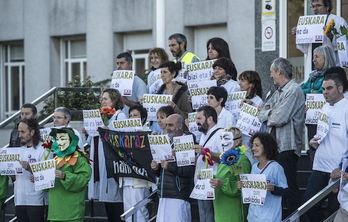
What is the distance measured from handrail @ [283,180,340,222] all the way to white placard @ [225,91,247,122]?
2260 millimetres

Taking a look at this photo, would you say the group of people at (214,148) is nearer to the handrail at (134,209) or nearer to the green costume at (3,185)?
the green costume at (3,185)

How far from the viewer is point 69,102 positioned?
16.9 metres

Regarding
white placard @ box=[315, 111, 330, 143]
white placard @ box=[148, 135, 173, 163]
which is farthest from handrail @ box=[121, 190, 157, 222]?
white placard @ box=[315, 111, 330, 143]

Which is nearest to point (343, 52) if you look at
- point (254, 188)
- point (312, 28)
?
point (312, 28)

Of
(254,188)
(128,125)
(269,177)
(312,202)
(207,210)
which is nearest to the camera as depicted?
(312,202)

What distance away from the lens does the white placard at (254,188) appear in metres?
9.88

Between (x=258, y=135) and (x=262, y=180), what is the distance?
643mm

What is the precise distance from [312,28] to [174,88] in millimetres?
2148

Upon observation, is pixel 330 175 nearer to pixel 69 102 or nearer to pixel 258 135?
pixel 258 135

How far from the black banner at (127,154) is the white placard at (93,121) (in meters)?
0.18

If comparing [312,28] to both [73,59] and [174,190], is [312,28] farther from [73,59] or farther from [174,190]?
[73,59]

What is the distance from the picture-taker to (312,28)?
39.8 ft

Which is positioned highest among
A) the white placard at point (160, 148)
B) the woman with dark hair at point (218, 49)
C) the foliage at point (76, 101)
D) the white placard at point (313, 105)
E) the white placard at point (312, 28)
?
the white placard at point (312, 28)

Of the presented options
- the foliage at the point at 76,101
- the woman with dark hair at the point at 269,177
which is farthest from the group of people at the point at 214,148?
the foliage at the point at 76,101
